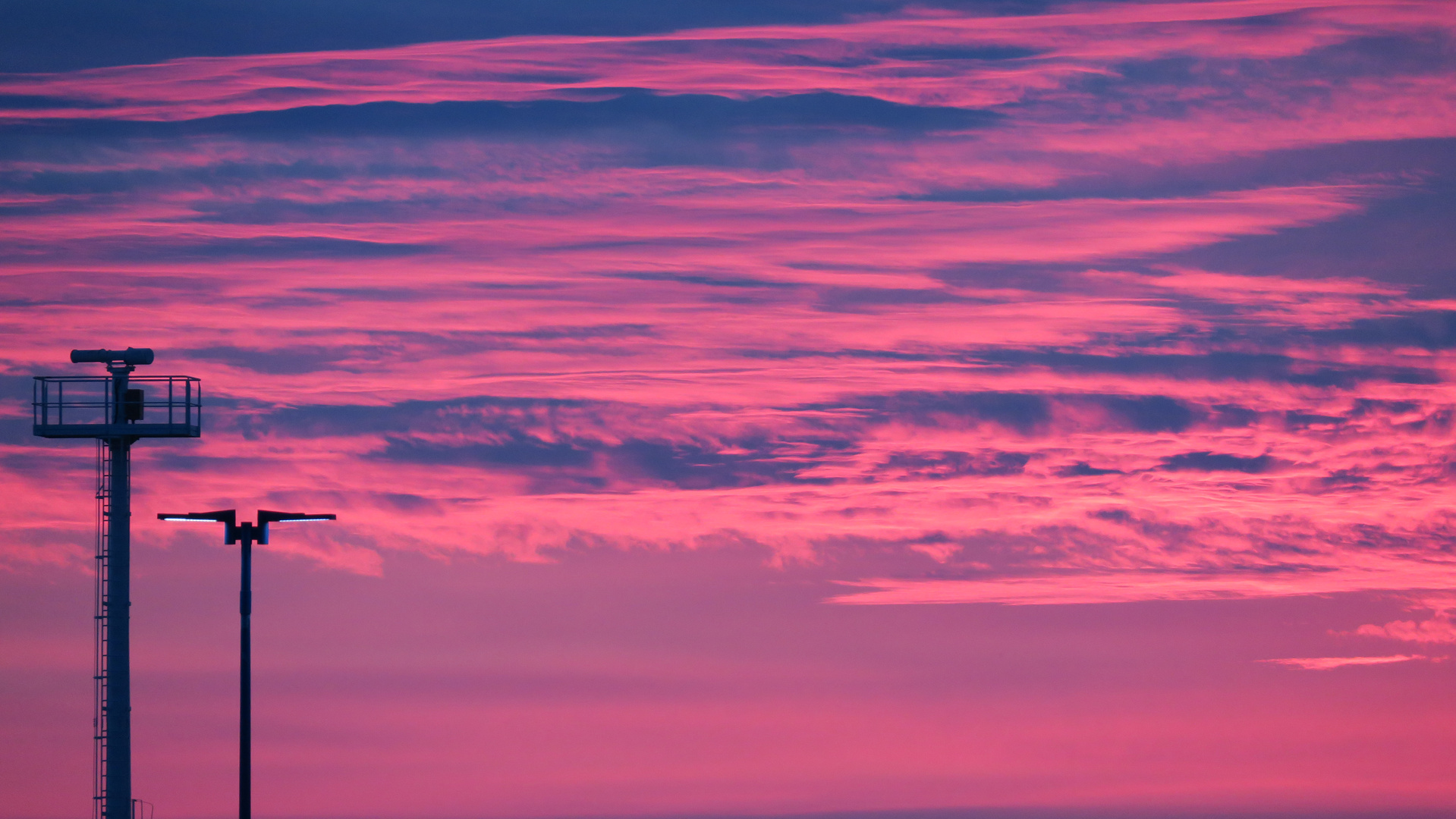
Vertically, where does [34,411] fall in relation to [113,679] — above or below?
above

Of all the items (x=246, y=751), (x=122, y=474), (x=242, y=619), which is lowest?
(x=246, y=751)

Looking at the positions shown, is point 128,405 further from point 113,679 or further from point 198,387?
point 113,679

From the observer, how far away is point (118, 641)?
55219mm

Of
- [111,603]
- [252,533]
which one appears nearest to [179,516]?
[252,533]

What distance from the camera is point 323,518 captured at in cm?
5112

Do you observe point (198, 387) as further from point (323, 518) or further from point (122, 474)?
point (323, 518)

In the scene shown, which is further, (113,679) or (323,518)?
(113,679)

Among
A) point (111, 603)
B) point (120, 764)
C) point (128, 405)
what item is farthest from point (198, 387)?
point (120, 764)

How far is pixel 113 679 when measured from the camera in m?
55.0

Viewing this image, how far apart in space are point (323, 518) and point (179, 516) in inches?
146

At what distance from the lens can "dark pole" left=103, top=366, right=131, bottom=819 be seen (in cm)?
5494

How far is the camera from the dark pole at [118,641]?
5494cm

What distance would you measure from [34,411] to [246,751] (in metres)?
12.2

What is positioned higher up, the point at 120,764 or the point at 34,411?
the point at 34,411
